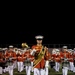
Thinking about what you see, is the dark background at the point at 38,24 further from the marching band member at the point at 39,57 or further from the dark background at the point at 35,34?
the marching band member at the point at 39,57

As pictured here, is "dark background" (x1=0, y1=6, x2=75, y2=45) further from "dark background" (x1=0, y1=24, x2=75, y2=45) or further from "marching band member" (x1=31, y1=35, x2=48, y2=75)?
"marching band member" (x1=31, y1=35, x2=48, y2=75)

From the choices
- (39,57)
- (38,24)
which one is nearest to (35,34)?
(38,24)

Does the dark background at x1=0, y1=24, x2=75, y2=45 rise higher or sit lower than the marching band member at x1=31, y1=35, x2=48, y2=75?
higher

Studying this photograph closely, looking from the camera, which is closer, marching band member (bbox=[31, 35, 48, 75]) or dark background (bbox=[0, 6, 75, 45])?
marching band member (bbox=[31, 35, 48, 75])

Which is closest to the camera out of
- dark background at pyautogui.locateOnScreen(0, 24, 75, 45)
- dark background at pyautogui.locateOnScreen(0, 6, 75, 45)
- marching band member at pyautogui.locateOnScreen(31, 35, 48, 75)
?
marching band member at pyautogui.locateOnScreen(31, 35, 48, 75)

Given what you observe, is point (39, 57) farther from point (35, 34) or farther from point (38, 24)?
point (38, 24)

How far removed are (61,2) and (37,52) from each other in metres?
23.1

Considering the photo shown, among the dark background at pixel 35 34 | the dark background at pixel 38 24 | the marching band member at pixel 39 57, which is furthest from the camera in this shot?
the dark background at pixel 38 24

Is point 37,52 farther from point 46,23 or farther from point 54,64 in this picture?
point 46,23

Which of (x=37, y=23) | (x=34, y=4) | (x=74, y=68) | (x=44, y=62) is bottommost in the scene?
(x=74, y=68)

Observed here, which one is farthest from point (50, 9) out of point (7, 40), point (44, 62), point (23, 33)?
point (44, 62)

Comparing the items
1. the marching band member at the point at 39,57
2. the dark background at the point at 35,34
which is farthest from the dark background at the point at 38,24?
the marching band member at the point at 39,57

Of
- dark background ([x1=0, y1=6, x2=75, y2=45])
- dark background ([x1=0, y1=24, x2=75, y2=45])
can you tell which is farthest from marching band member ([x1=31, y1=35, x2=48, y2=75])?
dark background ([x1=0, y1=6, x2=75, y2=45])

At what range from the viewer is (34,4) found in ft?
96.2
